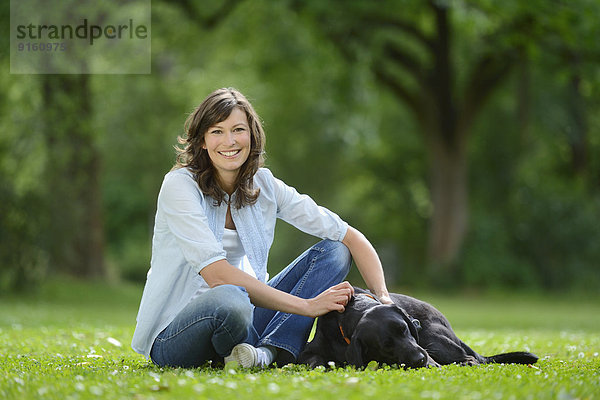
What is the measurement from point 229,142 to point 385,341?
1676mm

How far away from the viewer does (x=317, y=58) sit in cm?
1920

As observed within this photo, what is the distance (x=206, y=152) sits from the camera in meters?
5.39

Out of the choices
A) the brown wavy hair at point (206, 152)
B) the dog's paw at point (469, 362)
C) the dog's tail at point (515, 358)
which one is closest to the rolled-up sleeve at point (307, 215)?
the brown wavy hair at point (206, 152)

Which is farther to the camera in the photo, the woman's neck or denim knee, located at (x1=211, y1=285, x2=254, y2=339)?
the woman's neck

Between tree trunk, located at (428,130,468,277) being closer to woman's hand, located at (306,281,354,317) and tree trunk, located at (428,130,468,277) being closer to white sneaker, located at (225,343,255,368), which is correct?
woman's hand, located at (306,281,354,317)

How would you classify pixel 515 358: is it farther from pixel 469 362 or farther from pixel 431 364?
pixel 431 364

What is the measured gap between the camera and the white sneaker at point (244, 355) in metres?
4.96

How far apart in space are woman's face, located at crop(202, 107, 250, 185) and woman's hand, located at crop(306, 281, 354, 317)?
1075mm

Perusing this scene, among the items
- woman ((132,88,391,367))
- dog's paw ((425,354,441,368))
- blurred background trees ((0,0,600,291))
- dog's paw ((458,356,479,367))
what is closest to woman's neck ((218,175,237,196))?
woman ((132,88,391,367))

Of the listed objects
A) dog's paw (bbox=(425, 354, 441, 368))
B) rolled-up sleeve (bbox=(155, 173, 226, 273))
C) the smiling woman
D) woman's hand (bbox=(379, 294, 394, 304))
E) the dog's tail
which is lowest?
the dog's tail

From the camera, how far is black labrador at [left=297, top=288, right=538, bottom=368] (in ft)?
15.8

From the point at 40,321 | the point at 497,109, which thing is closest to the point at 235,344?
the point at 40,321

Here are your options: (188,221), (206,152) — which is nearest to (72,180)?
(206,152)

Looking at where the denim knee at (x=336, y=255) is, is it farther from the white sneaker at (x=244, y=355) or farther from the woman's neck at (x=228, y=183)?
the white sneaker at (x=244, y=355)
